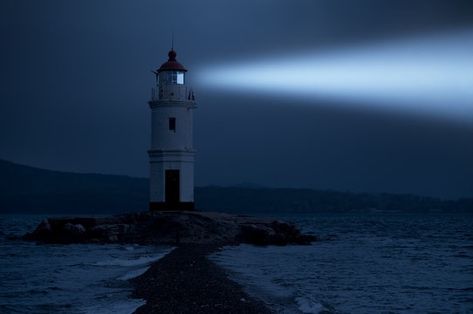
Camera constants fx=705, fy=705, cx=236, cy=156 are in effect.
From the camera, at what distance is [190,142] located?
3872cm

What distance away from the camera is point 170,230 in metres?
35.7

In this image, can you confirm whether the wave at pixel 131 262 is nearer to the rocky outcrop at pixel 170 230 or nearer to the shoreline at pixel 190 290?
the shoreline at pixel 190 290

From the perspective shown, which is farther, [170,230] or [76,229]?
[76,229]

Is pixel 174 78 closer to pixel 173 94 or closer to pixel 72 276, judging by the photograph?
pixel 173 94

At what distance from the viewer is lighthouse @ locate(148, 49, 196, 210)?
125ft

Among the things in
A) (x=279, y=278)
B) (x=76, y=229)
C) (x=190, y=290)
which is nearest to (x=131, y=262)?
(x=279, y=278)

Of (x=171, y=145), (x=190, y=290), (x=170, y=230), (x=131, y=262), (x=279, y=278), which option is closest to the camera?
(x=190, y=290)

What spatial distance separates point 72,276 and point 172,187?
1548cm

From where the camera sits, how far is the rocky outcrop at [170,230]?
117ft

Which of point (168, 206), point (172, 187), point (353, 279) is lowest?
point (353, 279)

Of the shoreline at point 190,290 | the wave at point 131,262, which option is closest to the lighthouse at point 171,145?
the wave at point 131,262

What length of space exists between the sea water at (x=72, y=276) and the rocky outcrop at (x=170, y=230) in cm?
149

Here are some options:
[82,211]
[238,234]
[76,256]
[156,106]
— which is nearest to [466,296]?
[76,256]

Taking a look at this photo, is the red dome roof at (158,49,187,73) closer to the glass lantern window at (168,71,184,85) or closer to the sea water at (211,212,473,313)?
the glass lantern window at (168,71,184,85)
